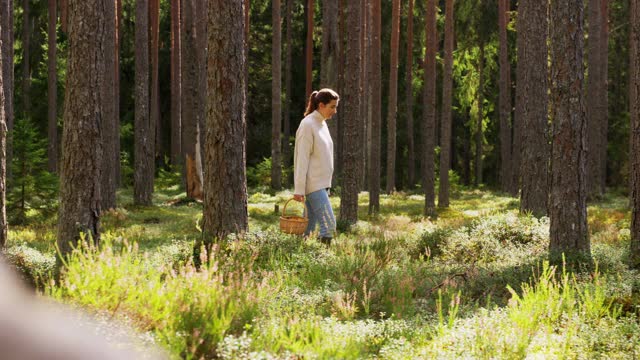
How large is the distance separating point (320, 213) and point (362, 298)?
319 centimetres

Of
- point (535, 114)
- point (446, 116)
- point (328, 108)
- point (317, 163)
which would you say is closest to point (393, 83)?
point (446, 116)

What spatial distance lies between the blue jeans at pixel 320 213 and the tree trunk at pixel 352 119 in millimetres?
4571

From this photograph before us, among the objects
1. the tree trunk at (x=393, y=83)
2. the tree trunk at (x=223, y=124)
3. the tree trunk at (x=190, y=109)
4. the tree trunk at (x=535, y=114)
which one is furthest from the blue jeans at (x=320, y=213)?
the tree trunk at (x=393, y=83)

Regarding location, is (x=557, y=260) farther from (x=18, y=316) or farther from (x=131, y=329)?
(x=18, y=316)

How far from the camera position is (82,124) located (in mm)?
7562

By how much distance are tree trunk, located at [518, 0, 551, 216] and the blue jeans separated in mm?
6050

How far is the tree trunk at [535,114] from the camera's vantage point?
13922 millimetres

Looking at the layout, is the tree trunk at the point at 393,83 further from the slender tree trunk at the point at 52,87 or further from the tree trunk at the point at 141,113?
the slender tree trunk at the point at 52,87

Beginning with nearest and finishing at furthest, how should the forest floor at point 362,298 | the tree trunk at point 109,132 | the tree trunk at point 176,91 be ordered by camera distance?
the forest floor at point 362,298 < the tree trunk at point 109,132 < the tree trunk at point 176,91

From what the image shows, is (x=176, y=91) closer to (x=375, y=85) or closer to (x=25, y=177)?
(x=375, y=85)

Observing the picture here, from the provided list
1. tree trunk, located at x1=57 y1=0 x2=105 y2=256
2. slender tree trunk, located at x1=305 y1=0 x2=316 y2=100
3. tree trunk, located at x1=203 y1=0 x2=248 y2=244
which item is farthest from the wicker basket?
slender tree trunk, located at x1=305 y1=0 x2=316 y2=100

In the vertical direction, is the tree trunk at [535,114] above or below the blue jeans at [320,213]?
above

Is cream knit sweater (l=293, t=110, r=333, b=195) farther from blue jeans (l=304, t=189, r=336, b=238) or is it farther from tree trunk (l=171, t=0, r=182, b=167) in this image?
tree trunk (l=171, t=0, r=182, b=167)

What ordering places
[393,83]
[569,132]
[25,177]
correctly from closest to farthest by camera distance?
1. [569,132]
2. [25,177]
3. [393,83]
